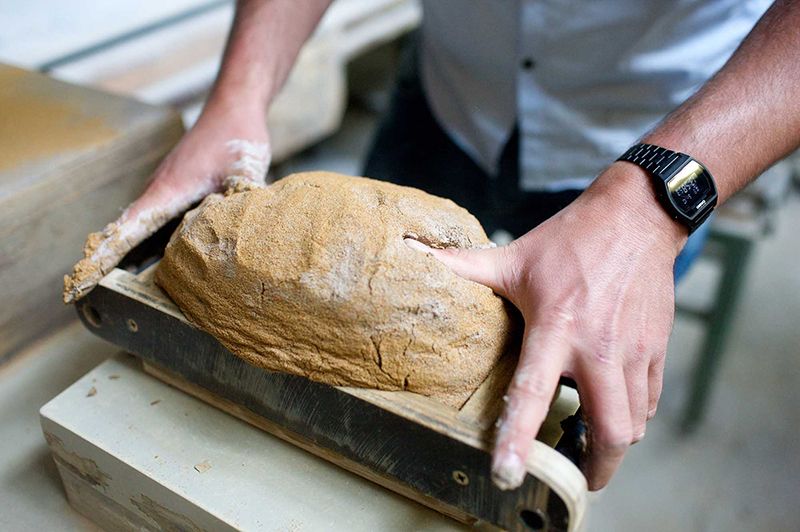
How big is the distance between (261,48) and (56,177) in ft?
1.38

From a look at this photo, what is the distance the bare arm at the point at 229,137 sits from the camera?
101 centimetres

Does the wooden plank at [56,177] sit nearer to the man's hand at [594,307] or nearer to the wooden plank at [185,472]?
the wooden plank at [185,472]

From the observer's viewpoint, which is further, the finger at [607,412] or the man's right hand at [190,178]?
the man's right hand at [190,178]

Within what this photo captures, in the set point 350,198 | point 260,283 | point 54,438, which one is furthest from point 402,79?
point 54,438

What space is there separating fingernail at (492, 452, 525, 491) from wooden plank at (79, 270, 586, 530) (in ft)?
0.07

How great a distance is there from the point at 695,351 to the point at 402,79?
162cm

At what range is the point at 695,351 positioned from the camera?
2619 mm

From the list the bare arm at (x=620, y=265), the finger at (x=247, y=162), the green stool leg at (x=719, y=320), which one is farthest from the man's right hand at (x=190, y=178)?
the green stool leg at (x=719, y=320)

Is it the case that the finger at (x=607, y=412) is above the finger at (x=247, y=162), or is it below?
below

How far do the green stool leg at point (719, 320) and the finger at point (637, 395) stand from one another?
133 cm

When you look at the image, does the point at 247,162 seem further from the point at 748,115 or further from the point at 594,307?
the point at 748,115

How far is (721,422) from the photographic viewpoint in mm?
2348

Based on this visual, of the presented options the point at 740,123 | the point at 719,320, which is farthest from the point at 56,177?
the point at 719,320

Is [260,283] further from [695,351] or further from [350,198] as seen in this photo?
[695,351]
